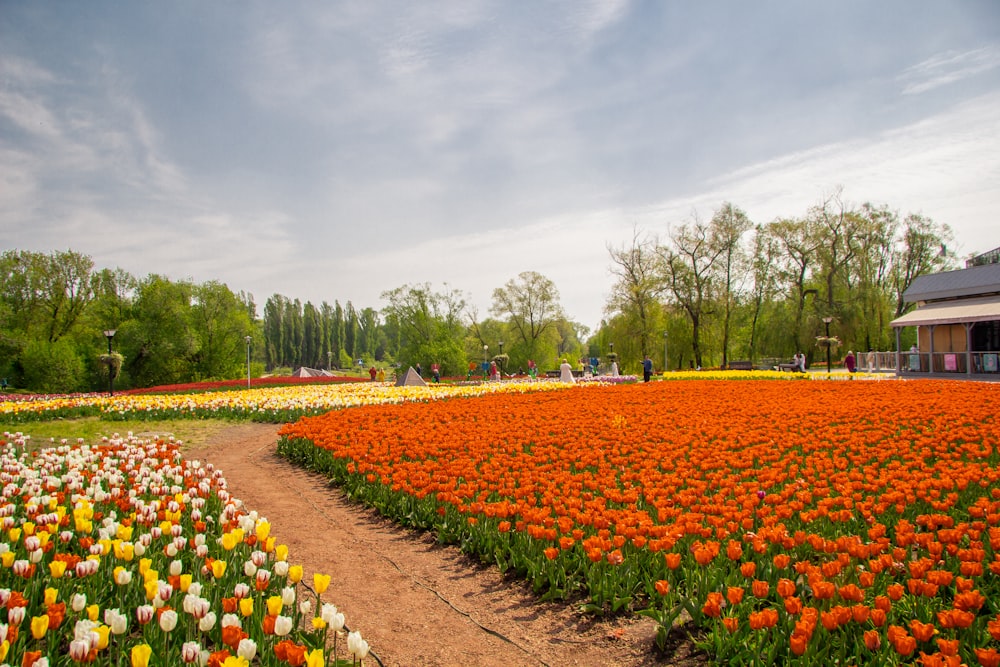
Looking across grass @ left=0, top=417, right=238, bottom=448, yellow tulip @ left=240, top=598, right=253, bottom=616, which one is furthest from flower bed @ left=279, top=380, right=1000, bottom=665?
grass @ left=0, top=417, right=238, bottom=448

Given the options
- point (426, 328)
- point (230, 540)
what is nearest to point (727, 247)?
point (426, 328)

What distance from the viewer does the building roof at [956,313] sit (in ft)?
83.2

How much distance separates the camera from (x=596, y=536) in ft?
13.8

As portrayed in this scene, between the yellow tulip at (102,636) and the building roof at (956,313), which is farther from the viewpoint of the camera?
the building roof at (956,313)

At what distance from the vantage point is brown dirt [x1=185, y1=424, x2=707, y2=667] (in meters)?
3.59

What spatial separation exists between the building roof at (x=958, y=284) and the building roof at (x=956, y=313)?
45cm

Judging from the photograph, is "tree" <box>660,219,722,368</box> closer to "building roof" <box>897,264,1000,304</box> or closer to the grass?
"building roof" <box>897,264,1000,304</box>

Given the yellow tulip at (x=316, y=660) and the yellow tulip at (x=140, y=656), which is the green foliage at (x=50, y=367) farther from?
the yellow tulip at (x=316, y=660)

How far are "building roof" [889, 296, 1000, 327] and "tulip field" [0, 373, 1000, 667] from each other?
63.0ft

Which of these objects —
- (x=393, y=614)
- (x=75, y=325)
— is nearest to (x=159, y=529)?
(x=393, y=614)

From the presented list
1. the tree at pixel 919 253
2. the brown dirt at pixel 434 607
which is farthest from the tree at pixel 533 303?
the brown dirt at pixel 434 607

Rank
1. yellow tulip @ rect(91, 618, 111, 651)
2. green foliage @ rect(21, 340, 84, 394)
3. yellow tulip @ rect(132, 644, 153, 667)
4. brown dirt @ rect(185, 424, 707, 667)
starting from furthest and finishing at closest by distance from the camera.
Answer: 1. green foliage @ rect(21, 340, 84, 394)
2. brown dirt @ rect(185, 424, 707, 667)
3. yellow tulip @ rect(91, 618, 111, 651)
4. yellow tulip @ rect(132, 644, 153, 667)

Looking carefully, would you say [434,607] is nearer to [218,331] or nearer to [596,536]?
[596,536]

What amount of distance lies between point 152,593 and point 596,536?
8.97 feet
